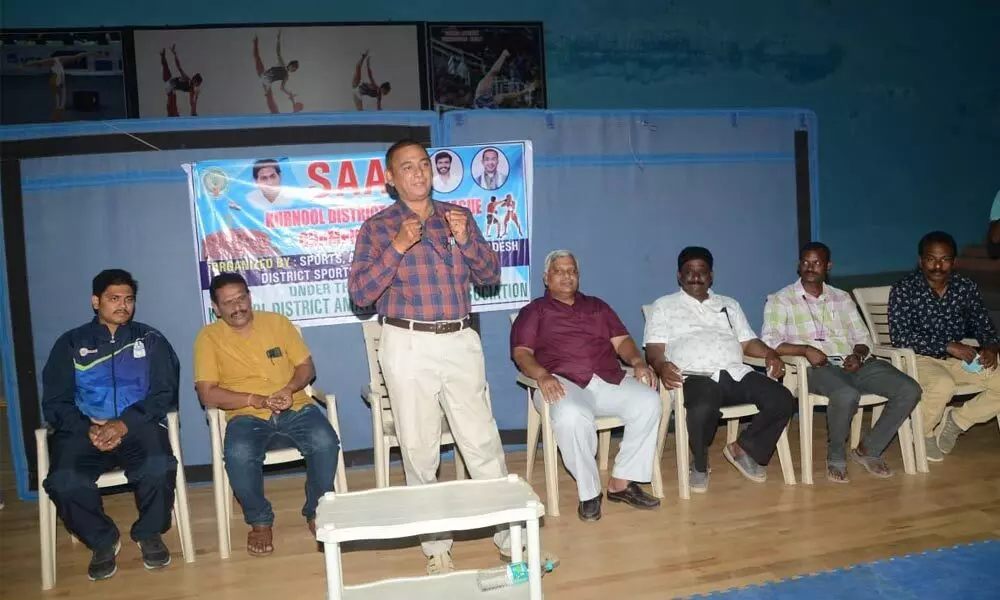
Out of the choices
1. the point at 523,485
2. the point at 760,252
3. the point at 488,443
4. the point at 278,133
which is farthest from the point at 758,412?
the point at 278,133

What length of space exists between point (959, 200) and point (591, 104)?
3436mm

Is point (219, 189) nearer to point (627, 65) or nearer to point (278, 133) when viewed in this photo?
point (278, 133)

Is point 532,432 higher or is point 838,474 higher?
point 532,432

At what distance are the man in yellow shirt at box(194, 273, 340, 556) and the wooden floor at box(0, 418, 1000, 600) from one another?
236 mm

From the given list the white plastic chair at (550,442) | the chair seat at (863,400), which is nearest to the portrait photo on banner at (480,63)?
the white plastic chair at (550,442)

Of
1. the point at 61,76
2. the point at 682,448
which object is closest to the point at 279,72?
the point at 61,76

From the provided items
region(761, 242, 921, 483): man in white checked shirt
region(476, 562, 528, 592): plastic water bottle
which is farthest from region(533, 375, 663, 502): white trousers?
region(476, 562, 528, 592): plastic water bottle

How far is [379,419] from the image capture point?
12.8 ft

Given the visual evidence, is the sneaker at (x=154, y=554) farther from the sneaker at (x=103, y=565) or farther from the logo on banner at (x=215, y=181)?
the logo on banner at (x=215, y=181)

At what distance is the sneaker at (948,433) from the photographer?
451cm

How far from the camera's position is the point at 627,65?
668 centimetres

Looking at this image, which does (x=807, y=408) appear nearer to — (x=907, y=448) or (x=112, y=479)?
(x=907, y=448)

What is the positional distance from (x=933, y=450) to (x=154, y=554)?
3.85 meters

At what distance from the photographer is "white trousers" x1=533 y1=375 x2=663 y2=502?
3.76 metres
